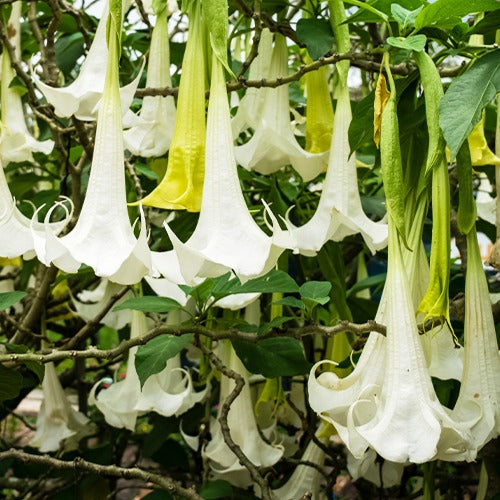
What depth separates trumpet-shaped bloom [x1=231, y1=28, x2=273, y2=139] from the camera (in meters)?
1.26

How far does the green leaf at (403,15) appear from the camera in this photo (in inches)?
38.3

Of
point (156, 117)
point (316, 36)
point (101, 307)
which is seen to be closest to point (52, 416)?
point (101, 307)

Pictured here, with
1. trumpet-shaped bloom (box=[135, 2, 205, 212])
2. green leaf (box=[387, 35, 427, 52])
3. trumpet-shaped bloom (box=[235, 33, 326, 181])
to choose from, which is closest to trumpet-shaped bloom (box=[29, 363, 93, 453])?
trumpet-shaped bloom (box=[235, 33, 326, 181])

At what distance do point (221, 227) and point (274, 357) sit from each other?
426mm

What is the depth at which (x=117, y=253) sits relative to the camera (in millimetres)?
808

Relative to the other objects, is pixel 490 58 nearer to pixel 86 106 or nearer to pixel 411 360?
pixel 411 360

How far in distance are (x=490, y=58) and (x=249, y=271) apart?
40 cm

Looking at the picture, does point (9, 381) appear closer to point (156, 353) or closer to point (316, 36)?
point (156, 353)

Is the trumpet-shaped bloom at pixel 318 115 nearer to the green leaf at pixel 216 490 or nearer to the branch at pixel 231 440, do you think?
the branch at pixel 231 440

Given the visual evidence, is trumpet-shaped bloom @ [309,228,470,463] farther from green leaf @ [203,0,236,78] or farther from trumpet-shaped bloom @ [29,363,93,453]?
trumpet-shaped bloom @ [29,363,93,453]

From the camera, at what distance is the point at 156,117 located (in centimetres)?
123

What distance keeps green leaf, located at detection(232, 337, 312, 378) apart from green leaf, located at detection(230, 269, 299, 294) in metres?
0.13

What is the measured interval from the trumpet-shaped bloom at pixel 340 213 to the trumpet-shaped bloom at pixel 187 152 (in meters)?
0.17

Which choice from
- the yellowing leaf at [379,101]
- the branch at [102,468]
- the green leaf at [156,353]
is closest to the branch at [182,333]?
the green leaf at [156,353]
